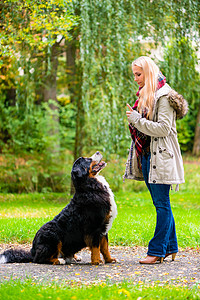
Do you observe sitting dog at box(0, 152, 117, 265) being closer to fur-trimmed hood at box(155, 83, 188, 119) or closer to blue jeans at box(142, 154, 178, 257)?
blue jeans at box(142, 154, 178, 257)

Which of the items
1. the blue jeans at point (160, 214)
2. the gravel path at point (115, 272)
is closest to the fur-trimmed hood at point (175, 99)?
the blue jeans at point (160, 214)

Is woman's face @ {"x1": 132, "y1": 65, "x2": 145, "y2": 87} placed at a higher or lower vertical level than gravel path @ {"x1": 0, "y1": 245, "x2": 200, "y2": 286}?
higher

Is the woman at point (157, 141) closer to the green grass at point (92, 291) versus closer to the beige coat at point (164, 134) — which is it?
the beige coat at point (164, 134)

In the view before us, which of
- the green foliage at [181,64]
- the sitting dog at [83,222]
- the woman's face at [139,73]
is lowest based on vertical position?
the sitting dog at [83,222]

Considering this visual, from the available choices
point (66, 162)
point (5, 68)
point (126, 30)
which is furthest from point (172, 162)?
point (66, 162)

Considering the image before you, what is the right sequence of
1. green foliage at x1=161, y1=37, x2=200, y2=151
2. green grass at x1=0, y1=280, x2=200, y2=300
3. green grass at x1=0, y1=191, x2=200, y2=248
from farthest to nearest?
1. green foliage at x1=161, y1=37, x2=200, y2=151
2. green grass at x1=0, y1=191, x2=200, y2=248
3. green grass at x1=0, y1=280, x2=200, y2=300

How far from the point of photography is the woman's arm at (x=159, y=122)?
453 centimetres

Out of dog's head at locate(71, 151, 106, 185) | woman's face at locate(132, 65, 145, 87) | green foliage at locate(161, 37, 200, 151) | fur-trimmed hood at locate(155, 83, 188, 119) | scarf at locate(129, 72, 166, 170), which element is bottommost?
dog's head at locate(71, 151, 106, 185)

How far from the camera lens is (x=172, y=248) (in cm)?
496

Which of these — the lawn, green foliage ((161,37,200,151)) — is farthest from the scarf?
green foliage ((161,37,200,151))

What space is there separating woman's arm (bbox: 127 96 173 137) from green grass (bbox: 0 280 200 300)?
156 centimetres

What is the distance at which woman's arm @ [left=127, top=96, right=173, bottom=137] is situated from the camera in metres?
4.53

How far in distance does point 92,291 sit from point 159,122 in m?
1.89

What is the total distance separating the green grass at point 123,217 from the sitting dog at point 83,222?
4.89ft
